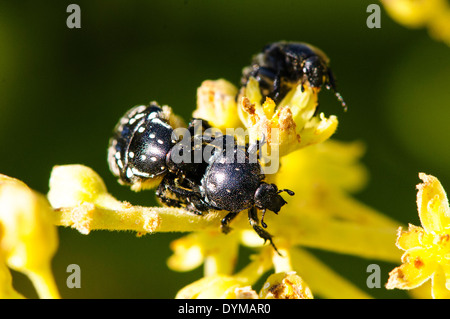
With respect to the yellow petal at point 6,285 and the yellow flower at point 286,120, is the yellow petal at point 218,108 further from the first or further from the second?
the yellow petal at point 6,285

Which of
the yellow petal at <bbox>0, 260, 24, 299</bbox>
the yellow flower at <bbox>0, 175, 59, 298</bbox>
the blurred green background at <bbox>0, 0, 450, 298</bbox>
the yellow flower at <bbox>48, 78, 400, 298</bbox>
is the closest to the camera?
the yellow flower at <bbox>0, 175, 59, 298</bbox>

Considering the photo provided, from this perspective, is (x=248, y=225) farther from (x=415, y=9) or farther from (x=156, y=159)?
(x=415, y=9)

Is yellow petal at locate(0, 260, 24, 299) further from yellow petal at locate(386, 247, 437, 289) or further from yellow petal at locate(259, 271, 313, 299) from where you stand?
yellow petal at locate(386, 247, 437, 289)

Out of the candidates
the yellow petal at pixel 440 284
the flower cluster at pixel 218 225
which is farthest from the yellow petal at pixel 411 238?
the flower cluster at pixel 218 225

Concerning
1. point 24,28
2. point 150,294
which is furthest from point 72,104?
point 150,294

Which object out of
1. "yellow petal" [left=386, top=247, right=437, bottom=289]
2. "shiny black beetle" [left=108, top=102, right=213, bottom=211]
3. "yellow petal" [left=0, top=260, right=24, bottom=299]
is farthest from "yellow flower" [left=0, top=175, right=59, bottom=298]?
"yellow petal" [left=386, top=247, right=437, bottom=289]

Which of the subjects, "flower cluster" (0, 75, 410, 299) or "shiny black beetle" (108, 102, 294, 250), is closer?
"flower cluster" (0, 75, 410, 299)
